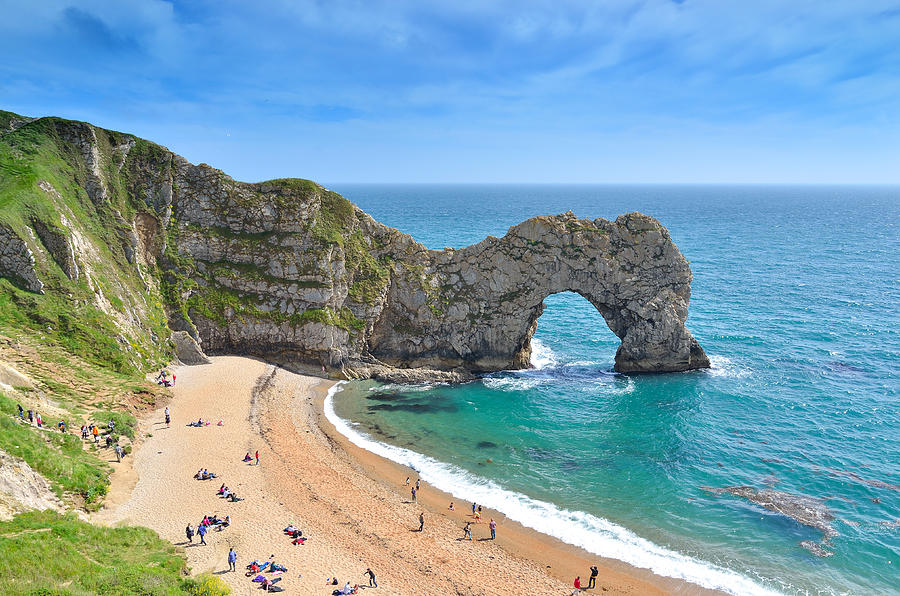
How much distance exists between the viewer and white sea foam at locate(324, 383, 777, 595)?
29.4m

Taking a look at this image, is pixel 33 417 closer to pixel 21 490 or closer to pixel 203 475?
pixel 21 490

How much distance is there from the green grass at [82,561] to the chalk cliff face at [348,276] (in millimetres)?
32284

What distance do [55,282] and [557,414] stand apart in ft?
156

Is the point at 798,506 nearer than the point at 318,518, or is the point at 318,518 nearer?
the point at 318,518

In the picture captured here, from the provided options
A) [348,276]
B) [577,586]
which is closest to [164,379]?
[348,276]

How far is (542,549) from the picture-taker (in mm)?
32031

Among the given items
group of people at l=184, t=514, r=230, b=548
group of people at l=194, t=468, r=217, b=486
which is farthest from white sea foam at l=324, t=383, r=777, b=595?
group of people at l=184, t=514, r=230, b=548

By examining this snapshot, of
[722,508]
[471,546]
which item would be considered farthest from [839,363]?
[471,546]

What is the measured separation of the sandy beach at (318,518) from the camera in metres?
28.4

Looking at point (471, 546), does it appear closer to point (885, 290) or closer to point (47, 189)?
point (47, 189)

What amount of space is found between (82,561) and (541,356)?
52.9 meters

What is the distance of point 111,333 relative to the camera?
4581cm

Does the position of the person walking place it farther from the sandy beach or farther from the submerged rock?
the submerged rock

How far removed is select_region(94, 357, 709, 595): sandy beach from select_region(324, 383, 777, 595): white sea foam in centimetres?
83
